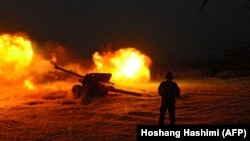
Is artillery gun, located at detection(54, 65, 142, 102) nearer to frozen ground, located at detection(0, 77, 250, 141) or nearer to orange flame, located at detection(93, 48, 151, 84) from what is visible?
frozen ground, located at detection(0, 77, 250, 141)

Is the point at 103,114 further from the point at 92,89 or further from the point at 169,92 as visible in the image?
the point at 92,89

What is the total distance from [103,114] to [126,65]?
23358 mm

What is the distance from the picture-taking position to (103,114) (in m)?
18.1

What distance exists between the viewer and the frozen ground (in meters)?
14.0

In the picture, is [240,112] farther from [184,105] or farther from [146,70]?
[146,70]

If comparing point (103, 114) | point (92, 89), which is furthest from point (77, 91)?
point (103, 114)

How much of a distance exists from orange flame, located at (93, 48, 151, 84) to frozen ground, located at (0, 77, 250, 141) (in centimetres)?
1574

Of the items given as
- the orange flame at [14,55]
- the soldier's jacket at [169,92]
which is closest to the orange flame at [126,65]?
the orange flame at [14,55]

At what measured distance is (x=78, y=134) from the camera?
13773 millimetres

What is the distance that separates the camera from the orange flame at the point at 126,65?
40.8 metres

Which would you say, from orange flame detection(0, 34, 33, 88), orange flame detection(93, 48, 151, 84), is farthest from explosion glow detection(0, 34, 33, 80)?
orange flame detection(93, 48, 151, 84)

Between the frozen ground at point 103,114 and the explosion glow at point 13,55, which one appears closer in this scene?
the frozen ground at point 103,114

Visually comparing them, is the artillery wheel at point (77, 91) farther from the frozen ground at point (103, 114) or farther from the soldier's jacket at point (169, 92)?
the soldier's jacket at point (169, 92)

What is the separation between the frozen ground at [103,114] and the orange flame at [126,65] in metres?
15.7
